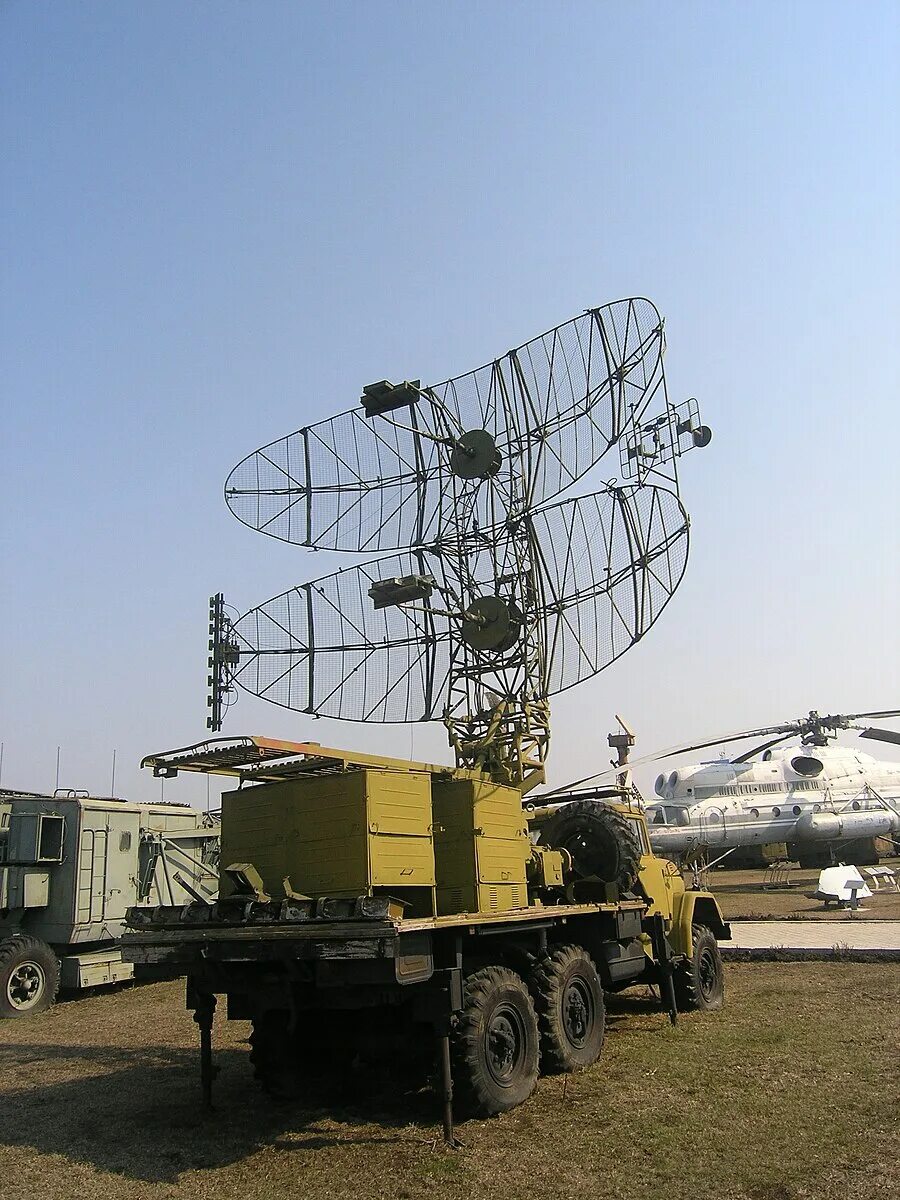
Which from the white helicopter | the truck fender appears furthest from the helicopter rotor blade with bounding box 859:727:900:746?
the truck fender

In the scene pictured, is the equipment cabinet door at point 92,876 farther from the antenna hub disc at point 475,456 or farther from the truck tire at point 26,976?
the antenna hub disc at point 475,456

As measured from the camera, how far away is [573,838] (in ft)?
41.1

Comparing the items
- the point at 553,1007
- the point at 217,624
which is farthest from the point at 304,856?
the point at 217,624

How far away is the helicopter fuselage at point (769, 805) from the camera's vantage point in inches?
1697

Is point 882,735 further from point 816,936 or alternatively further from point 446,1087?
point 446,1087

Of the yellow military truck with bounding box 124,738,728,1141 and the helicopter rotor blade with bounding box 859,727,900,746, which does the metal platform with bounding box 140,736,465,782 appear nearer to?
the yellow military truck with bounding box 124,738,728,1141

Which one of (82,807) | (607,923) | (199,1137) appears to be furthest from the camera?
(82,807)

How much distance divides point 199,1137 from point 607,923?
5.08 meters

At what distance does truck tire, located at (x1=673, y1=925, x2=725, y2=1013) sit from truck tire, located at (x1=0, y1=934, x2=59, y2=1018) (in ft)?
34.1

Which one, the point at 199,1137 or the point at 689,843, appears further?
the point at 689,843

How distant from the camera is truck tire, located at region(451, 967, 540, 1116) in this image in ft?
26.7

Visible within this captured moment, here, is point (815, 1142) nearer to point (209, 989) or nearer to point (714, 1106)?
point (714, 1106)

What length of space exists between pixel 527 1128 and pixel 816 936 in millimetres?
14426

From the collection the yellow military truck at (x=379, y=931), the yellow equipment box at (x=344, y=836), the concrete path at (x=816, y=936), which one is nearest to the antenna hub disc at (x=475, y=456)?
the yellow military truck at (x=379, y=931)
